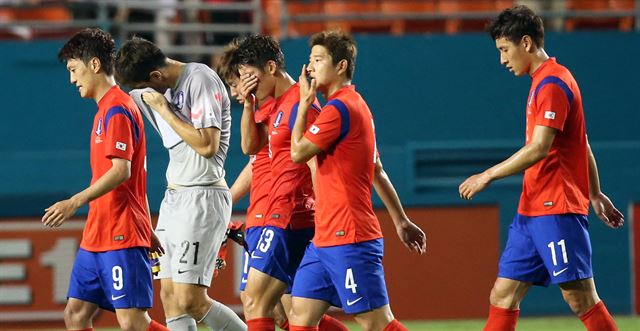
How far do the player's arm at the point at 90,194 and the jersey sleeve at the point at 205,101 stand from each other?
0.56 metres

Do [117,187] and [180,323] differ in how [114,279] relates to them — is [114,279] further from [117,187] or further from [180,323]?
[180,323]

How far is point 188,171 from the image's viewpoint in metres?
6.75

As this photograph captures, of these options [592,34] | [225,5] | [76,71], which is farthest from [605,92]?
[76,71]

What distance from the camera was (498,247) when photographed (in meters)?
11.2

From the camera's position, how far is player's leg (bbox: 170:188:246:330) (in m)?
6.59

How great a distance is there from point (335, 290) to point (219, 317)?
114 cm

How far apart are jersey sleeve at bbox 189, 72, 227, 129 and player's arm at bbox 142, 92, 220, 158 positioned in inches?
1.1

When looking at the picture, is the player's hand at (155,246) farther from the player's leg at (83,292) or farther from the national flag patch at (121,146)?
the national flag patch at (121,146)

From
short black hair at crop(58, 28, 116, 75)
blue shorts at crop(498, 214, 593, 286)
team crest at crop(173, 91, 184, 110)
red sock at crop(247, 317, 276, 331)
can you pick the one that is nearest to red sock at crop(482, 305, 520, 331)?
blue shorts at crop(498, 214, 593, 286)

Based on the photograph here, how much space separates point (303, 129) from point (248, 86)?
0.80 m

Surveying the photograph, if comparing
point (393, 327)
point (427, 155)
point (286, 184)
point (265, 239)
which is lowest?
point (393, 327)

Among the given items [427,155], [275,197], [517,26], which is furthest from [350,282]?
[427,155]

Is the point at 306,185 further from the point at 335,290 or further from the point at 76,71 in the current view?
the point at 76,71

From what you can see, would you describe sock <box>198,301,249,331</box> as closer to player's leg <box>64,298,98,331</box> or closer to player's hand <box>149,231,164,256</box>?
player's hand <box>149,231,164,256</box>
